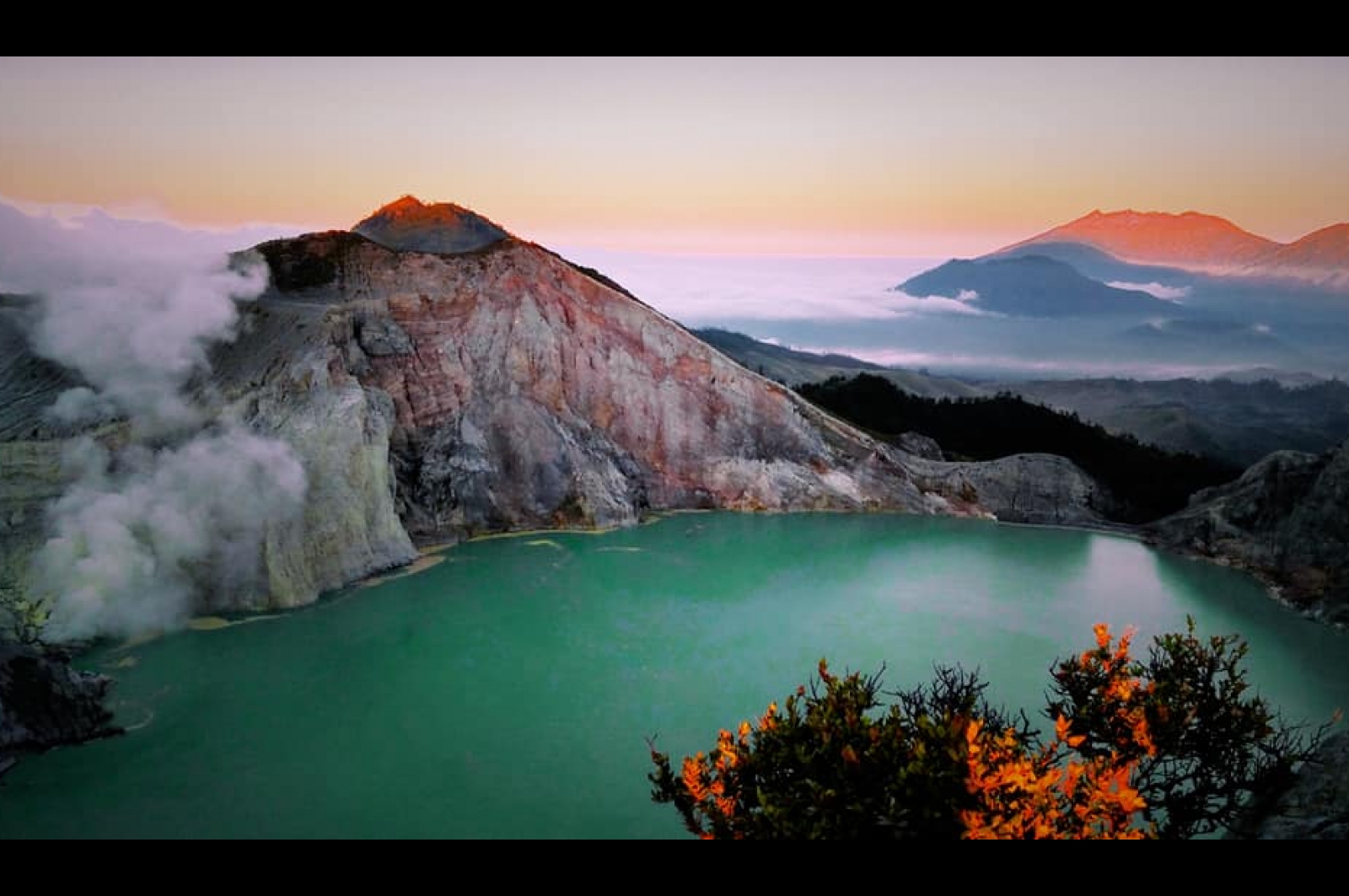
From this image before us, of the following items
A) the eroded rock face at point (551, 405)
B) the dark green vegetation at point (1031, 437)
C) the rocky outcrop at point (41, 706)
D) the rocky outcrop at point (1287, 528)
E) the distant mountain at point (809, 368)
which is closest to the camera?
the rocky outcrop at point (41, 706)

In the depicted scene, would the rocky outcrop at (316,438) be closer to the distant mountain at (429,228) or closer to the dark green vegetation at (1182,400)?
the distant mountain at (429,228)

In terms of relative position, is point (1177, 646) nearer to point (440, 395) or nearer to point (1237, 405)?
point (440, 395)

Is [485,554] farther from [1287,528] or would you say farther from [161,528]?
[1287,528]

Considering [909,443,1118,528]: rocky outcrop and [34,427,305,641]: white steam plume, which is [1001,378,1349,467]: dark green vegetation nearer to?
[909,443,1118,528]: rocky outcrop

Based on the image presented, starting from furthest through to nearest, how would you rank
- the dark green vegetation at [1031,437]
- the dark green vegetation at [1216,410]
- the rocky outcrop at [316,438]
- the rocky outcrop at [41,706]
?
the dark green vegetation at [1216,410] → the dark green vegetation at [1031,437] → the rocky outcrop at [316,438] → the rocky outcrop at [41,706]

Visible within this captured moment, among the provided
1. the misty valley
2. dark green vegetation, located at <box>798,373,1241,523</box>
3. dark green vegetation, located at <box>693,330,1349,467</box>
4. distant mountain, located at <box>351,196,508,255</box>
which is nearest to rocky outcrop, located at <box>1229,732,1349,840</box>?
the misty valley

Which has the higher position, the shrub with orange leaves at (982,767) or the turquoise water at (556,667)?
the shrub with orange leaves at (982,767)

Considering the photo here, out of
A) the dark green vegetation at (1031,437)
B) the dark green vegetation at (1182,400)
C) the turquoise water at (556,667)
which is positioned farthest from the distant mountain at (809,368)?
the turquoise water at (556,667)

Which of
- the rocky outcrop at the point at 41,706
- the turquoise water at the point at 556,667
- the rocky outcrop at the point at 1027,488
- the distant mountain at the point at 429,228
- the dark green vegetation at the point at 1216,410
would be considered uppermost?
the distant mountain at the point at 429,228
